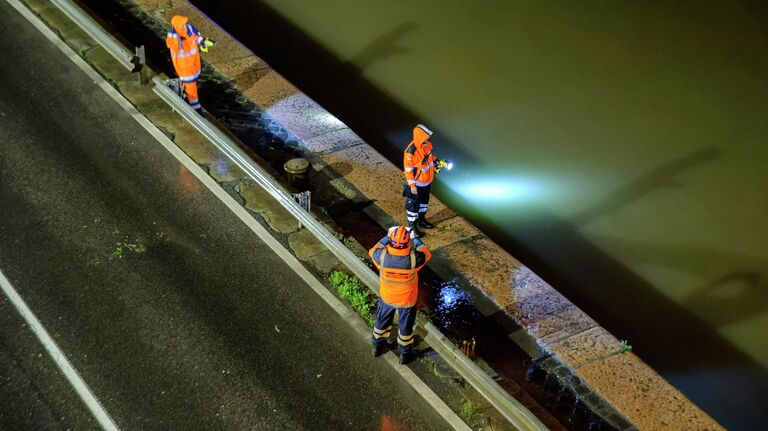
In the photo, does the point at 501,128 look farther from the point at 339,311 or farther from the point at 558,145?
the point at 339,311

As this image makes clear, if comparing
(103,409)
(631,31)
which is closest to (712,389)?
(103,409)

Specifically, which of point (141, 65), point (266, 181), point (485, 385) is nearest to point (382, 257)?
point (485, 385)

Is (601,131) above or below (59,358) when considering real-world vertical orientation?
above

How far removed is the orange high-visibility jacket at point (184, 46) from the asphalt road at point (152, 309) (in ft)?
3.64

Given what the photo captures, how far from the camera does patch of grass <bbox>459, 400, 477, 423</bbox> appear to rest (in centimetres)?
888

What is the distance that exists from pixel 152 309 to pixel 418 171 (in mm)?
3540

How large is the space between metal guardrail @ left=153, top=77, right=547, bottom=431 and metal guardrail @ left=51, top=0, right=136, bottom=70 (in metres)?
0.83

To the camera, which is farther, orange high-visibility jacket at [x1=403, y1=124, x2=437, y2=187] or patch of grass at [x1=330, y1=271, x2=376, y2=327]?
orange high-visibility jacket at [x1=403, y1=124, x2=437, y2=187]

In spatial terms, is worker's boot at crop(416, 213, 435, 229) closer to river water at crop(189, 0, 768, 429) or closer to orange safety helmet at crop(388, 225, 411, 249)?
river water at crop(189, 0, 768, 429)

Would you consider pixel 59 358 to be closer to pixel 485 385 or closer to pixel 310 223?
pixel 310 223

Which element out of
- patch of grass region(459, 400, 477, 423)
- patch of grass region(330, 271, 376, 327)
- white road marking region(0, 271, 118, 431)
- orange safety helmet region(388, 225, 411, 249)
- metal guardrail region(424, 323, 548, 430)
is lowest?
white road marking region(0, 271, 118, 431)

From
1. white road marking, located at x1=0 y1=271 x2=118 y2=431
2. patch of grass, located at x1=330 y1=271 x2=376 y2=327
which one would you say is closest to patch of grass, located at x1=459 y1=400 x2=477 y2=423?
patch of grass, located at x1=330 y1=271 x2=376 y2=327

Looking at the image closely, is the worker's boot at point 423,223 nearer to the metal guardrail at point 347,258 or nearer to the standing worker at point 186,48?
the metal guardrail at point 347,258

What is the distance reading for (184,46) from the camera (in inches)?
486
